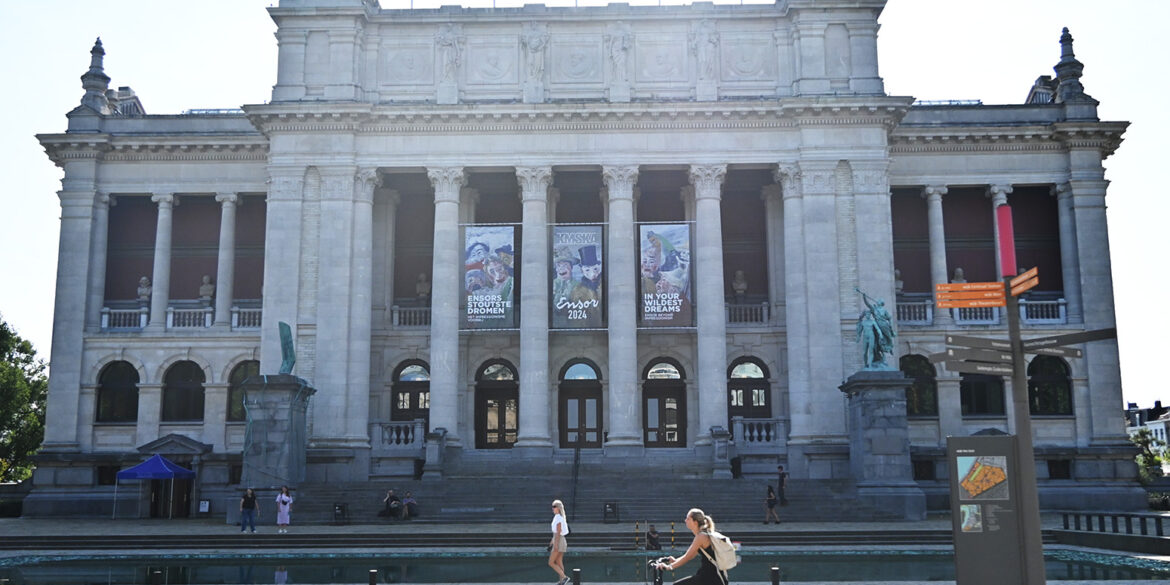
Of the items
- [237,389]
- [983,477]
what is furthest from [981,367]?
[237,389]

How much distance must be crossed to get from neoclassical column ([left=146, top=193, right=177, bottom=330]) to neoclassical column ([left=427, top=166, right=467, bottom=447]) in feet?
40.3

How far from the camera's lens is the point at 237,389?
150ft

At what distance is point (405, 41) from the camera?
147ft

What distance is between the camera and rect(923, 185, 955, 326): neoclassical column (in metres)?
45.8

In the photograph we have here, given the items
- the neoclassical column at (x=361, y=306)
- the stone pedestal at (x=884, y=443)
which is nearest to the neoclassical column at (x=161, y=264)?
the neoclassical column at (x=361, y=306)

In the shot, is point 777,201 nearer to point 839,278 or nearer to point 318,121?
point 839,278

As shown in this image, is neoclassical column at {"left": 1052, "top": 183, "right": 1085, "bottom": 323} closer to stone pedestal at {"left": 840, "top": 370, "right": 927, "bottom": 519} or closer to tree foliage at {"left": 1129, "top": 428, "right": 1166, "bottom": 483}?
tree foliage at {"left": 1129, "top": 428, "right": 1166, "bottom": 483}

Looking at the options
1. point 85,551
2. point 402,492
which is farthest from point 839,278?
point 85,551

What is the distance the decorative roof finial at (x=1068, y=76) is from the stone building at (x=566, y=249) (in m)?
0.17

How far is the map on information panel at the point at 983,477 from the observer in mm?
15531

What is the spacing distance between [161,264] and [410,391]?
12125 millimetres

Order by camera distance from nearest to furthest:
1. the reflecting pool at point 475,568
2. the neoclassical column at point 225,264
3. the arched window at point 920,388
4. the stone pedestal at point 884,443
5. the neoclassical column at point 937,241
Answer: the reflecting pool at point 475,568 → the stone pedestal at point 884,443 → the arched window at point 920,388 → the neoclassical column at point 937,241 → the neoclassical column at point 225,264

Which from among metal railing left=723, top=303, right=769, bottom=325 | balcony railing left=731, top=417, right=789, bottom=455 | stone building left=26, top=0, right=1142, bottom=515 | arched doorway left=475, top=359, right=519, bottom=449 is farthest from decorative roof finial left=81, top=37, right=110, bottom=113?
balcony railing left=731, top=417, right=789, bottom=455

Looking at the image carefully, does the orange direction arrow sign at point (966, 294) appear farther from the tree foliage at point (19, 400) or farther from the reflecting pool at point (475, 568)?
the tree foliage at point (19, 400)
